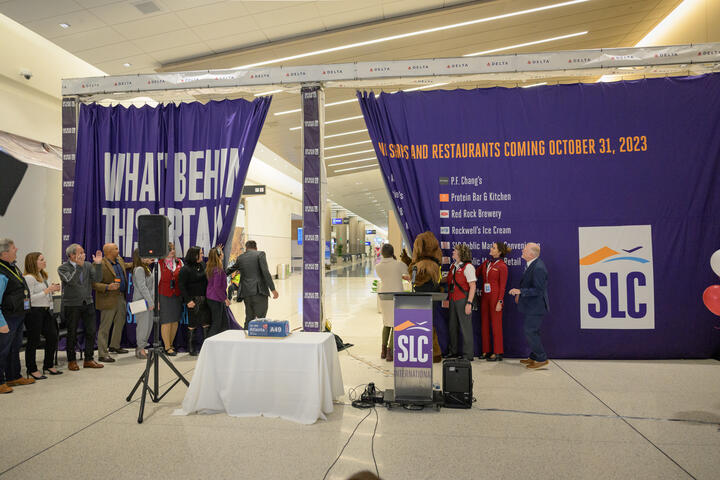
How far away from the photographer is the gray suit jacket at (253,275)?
5.45 meters

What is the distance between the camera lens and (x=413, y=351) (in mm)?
3535

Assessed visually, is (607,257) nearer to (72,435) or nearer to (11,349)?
(72,435)

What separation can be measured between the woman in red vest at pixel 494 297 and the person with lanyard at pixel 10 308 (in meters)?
4.77

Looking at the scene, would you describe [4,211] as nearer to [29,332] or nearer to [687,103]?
[29,332]

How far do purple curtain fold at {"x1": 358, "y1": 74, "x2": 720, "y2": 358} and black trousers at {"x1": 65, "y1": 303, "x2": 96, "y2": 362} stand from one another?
385cm

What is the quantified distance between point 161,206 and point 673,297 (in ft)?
21.7

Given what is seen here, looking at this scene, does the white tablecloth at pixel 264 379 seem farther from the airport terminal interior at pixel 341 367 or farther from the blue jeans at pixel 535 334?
the blue jeans at pixel 535 334

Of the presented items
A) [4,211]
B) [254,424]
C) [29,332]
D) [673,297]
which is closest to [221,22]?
[4,211]

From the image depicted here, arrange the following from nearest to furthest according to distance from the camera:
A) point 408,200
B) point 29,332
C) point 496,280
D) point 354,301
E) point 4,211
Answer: point 29,332 < point 496,280 < point 408,200 < point 4,211 < point 354,301

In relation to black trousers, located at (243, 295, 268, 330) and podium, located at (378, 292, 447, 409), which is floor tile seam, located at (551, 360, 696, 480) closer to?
podium, located at (378, 292, 447, 409)

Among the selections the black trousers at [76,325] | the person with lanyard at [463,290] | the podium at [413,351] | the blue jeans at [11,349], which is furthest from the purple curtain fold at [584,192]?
the blue jeans at [11,349]

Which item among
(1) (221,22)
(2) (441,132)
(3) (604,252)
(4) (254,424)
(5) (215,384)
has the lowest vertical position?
(4) (254,424)

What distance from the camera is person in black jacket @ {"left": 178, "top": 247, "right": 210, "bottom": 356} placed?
5359 mm

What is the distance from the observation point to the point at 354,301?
35.4ft
